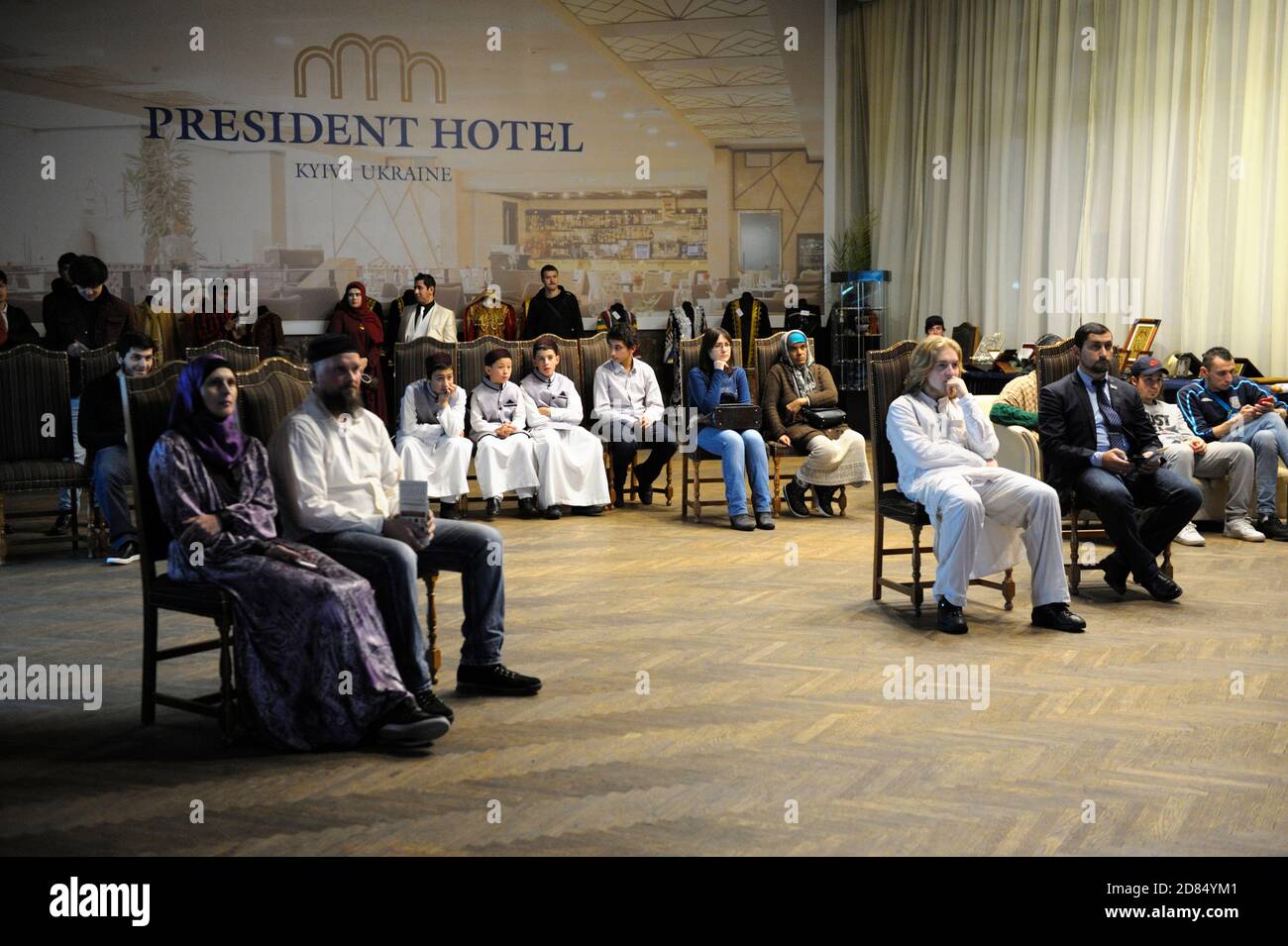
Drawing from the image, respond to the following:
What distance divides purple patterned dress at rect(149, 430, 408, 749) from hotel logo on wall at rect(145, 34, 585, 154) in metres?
8.71

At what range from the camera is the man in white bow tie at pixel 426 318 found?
1130 centimetres

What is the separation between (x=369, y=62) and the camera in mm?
12172

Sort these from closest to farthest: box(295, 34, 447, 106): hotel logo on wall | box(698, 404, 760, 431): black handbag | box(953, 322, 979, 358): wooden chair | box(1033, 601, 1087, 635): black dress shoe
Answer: box(1033, 601, 1087, 635): black dress shoe
box(698, 404, 760, 431): black handbag
box(953, 322, 979, 358): wooden chair
box(295, 34, 447, 106): hotel logo on wall

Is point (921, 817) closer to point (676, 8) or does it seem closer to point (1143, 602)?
point (1143, 602)

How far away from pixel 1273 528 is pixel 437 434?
17.1ft

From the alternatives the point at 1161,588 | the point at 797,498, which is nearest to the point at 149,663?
the point at 1161,588

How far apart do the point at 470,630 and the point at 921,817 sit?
182 centimetres

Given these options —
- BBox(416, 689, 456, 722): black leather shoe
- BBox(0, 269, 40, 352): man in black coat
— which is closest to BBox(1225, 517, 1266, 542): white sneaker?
BBox(416, 689, 456, 722): black leather shoe

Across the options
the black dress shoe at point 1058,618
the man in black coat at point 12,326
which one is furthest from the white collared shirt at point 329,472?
the man in black coat at point 12,326

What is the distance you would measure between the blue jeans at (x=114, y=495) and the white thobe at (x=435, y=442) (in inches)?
71.3

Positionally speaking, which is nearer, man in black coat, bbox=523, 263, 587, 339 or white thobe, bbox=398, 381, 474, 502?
white thobe, bbox=398, 381, 474, 502

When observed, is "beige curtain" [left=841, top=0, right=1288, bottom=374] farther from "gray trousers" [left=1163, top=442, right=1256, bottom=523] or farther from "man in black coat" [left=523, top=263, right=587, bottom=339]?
"man in black coat" [left=523, top=263, right=587, bottom=339]

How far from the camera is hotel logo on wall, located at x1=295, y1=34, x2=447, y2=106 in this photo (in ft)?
39.3

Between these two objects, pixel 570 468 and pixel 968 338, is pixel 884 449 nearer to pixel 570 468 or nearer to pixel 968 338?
pixel 570 468
